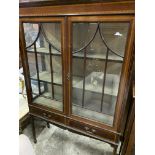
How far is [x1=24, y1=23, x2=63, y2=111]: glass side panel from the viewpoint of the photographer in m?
1.19

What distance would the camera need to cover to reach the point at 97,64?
1.13 m

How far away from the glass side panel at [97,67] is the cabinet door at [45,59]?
14 centimetres

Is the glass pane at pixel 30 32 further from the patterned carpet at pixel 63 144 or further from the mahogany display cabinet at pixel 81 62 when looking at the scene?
the patterned carpet at pixel 63 144

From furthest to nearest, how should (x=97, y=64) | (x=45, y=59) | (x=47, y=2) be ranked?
(x=45, y=59)
(x=97, y=64)
(x=47, y=2)

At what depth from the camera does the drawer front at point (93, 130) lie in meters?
1.19

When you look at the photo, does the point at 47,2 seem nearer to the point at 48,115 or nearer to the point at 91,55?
the point at 91,55

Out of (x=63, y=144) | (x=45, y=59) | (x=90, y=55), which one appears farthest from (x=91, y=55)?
(x=63, y=144)

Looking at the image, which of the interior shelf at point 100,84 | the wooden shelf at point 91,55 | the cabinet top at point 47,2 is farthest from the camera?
the interior shelf at point 100,84

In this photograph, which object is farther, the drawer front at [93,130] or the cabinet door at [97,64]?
the drawer front at [93,130]

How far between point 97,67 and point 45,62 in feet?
1.69

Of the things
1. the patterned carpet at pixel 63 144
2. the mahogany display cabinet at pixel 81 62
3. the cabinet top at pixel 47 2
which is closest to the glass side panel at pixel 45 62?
the mahogany display cabinet at pixel 81 62
